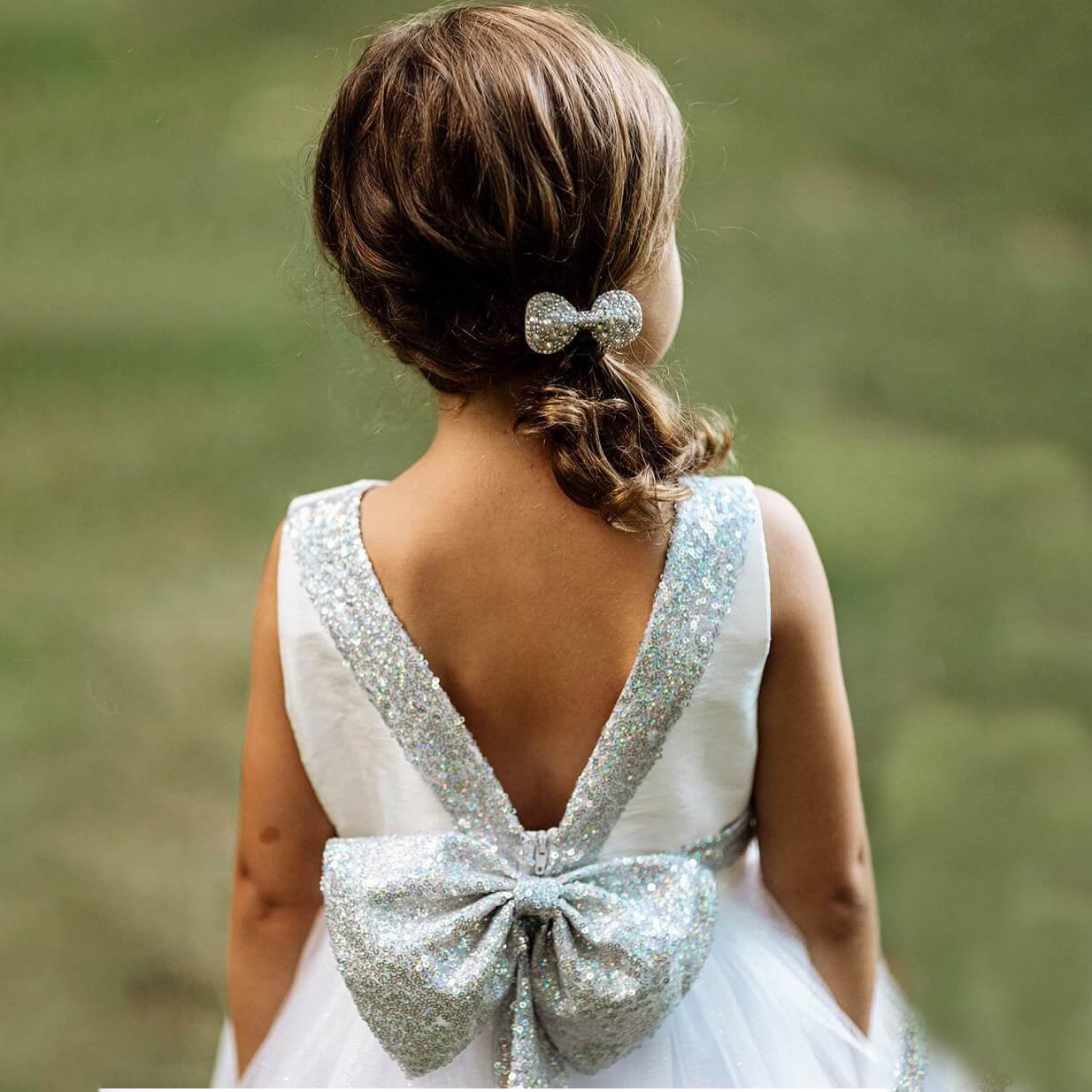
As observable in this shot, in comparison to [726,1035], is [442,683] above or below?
above

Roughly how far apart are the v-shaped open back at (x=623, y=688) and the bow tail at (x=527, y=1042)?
7 centimetres

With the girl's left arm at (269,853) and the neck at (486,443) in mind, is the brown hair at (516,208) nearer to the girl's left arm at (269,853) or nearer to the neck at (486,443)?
A: the neck at (486,443)

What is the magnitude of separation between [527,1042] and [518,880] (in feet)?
0.36

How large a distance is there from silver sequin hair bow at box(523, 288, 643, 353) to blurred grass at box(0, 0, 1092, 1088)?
111cm

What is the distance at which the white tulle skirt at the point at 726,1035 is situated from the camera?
92 cm

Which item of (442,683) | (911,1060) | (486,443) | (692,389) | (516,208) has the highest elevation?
(516,208)

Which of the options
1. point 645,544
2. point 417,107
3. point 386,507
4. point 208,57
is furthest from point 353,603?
point 208,57

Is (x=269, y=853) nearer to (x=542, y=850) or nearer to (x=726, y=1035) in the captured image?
(x=542, y=850)

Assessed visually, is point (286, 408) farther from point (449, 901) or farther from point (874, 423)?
point (449, 901)

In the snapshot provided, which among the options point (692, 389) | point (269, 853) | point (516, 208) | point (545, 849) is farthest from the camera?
point (692, 389)

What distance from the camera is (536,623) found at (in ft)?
2.78

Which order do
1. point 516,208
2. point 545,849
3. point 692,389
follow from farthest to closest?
point 692,389, point 545,849, point 516,208

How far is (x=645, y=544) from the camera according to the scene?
0.85 m

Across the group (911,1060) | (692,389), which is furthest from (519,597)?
(692,389)
